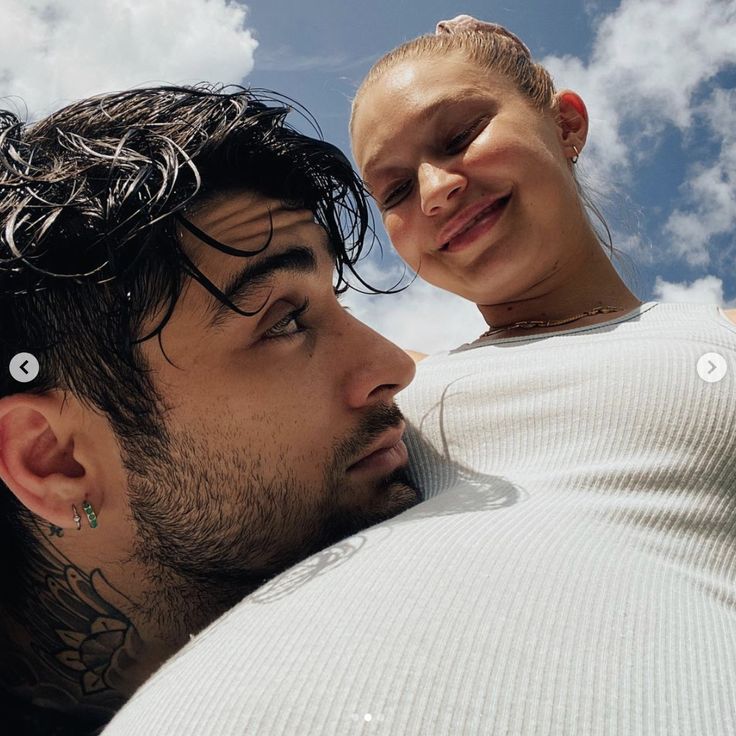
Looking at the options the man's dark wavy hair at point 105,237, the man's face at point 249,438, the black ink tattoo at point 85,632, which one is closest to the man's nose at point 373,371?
the man's face at point 249,438

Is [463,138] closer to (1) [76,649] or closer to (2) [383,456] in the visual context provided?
(2) [383,456]

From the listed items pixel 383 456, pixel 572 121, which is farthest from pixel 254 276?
pixel 572 121

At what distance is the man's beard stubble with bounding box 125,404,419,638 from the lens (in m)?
1.31

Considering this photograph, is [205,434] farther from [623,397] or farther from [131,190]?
[623,397]

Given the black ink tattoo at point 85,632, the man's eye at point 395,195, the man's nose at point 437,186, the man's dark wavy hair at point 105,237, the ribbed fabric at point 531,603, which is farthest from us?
the man's eye at point 395,195

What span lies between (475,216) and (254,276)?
982 mm

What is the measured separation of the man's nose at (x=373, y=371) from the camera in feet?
4.49

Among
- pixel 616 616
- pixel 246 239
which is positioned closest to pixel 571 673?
pixel 616 616

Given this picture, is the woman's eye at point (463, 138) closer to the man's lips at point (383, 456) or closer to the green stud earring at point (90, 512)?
the man's lips at point (383, 456)

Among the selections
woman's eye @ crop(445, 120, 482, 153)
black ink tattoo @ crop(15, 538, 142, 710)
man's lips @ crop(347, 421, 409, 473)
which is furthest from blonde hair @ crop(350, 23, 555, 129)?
black ink tattoo @ crop(15, 538, 142, 710)

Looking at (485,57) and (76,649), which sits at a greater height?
(485,57)

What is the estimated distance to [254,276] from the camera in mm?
1347

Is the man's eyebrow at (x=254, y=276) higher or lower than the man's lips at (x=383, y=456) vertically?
higher

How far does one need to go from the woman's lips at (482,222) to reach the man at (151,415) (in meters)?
0.81
